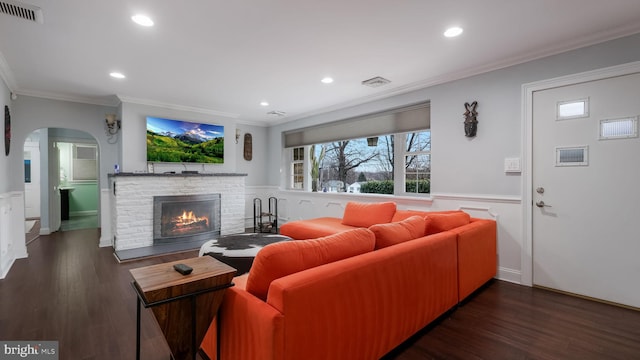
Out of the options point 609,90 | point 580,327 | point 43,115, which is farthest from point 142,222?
point 609,90

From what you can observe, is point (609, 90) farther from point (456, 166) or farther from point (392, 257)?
point (392, 257)

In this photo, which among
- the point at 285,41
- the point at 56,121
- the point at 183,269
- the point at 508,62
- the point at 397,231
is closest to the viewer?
the point at 183,269

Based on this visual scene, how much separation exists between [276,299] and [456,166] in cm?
310

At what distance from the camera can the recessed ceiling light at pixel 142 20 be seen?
229cm

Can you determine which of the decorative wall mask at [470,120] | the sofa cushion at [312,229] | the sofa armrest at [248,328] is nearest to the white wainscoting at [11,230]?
the sofa cushion at [312,229]

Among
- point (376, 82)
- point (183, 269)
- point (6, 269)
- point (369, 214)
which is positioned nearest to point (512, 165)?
point (369, 214)

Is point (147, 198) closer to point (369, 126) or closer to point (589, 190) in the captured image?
point (369, 126)

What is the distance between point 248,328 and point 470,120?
10.9ft

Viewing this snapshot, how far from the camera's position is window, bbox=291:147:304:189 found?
6.36 metres

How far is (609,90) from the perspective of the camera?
265 cm

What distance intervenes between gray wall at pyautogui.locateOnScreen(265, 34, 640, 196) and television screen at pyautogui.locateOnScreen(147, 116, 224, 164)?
360 centimetres

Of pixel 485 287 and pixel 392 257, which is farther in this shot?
pixel 485 287

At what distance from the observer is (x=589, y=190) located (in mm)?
2754

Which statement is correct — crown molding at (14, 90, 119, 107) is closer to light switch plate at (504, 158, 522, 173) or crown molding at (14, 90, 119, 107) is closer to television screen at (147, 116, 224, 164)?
Result: television screen at (147, 116, 224, 164)
